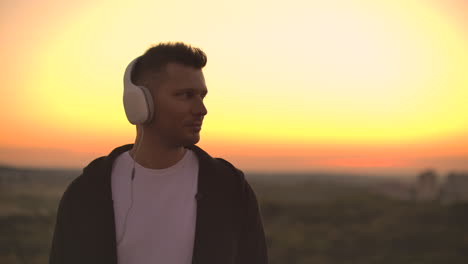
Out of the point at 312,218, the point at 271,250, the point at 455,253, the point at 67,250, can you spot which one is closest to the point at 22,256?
the point at 271,250

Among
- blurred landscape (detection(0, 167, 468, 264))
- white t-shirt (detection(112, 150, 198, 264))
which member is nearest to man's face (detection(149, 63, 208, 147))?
white t-shirt (detection(112, 150, 198, 264))

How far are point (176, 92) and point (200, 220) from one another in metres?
0.71

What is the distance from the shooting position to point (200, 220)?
3318 mm

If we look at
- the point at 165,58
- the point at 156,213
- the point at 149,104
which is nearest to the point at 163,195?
the point at 156,213

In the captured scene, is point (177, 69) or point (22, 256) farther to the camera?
point (22, 256)

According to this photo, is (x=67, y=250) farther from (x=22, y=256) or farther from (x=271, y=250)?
(x=271, y=250)

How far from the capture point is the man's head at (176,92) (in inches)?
128

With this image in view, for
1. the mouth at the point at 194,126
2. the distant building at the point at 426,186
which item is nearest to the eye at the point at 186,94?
the mouth at the point at 194,126

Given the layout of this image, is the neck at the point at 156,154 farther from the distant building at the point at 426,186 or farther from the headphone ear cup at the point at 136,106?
the distant building at the point at 426,186

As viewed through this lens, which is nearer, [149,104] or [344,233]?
[149,104]

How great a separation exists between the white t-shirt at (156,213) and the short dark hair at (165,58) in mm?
514

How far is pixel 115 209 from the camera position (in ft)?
11.0

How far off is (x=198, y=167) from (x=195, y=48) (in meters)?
0.68

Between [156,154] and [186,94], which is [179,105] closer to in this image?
[186,94]
